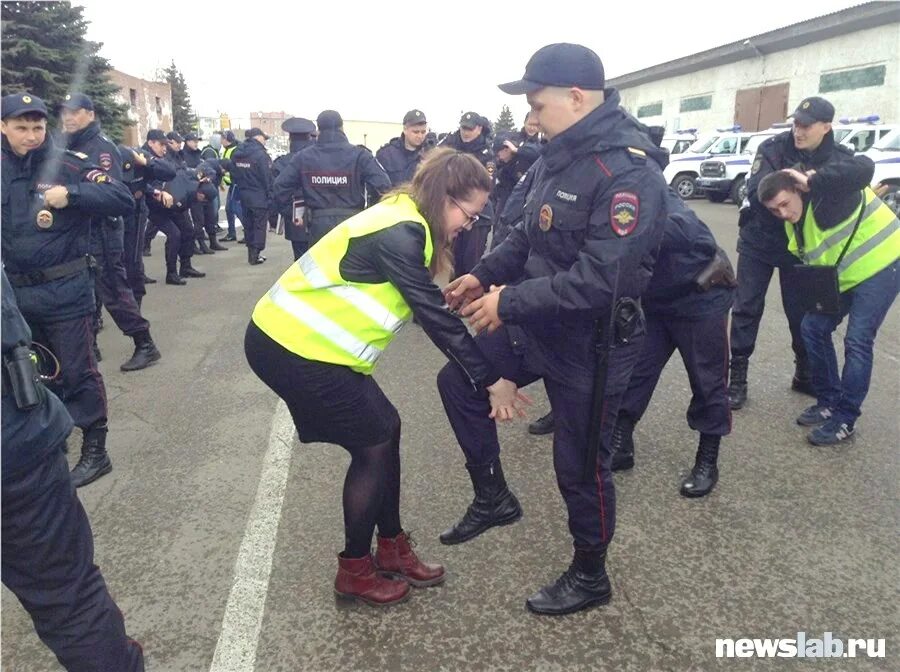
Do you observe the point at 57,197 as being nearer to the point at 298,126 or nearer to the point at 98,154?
the point at 98,154

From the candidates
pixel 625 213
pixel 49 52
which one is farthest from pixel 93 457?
pixel 49 52

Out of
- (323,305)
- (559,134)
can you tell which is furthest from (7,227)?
(559,134)

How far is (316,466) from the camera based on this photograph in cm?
366

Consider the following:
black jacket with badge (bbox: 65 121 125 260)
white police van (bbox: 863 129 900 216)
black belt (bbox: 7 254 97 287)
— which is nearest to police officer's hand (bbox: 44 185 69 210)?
black belt (bbox: 7 254 97 287)

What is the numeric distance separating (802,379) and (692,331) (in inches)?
76.1

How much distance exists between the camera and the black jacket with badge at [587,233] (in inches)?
84.1

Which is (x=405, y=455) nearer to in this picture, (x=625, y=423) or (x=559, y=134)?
(x=625, y=423)

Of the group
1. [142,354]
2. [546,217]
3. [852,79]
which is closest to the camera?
[546,217]

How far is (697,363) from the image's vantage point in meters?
3.24

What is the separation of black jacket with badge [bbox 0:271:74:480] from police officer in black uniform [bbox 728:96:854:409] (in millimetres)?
3816

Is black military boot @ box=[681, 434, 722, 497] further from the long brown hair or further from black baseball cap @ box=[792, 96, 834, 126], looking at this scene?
black baseball cap @ box=[792, 96, 834, 126]

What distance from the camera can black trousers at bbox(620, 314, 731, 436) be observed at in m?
3.21

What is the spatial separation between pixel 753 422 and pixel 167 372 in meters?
4.25

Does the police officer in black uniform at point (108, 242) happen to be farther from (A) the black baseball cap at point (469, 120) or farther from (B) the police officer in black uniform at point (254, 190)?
(B) the police officer in black uniform at point (254, 190)
